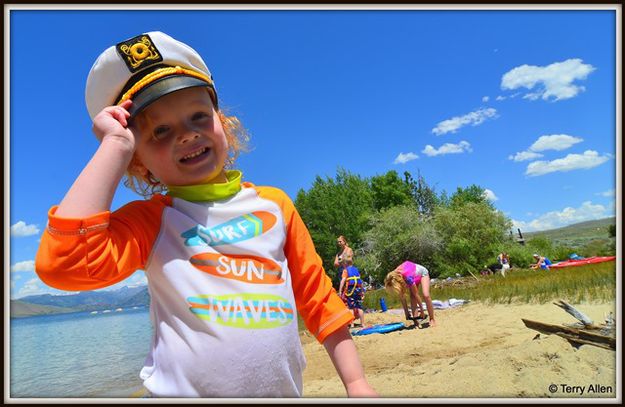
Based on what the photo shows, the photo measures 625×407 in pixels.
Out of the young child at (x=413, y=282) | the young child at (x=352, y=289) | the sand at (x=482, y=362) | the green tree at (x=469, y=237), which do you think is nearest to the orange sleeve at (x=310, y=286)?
the sand at (x=482, y=362)

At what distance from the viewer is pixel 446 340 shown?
7.43 metres

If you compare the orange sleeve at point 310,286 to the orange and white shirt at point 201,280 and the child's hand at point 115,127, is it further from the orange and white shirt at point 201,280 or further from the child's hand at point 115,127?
the child's hand at point 115,127

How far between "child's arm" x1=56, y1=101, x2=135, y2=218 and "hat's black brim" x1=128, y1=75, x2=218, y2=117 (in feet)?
0.14

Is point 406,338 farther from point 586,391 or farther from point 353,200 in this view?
point 353,200

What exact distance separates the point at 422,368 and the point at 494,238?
1053 inches

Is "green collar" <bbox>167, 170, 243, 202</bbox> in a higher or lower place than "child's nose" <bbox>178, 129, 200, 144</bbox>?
lower

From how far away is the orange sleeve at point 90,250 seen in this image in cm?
106

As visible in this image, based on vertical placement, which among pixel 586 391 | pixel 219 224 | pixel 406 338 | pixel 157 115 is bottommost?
pixel 406 338

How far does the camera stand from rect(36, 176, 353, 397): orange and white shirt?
1.11 meters

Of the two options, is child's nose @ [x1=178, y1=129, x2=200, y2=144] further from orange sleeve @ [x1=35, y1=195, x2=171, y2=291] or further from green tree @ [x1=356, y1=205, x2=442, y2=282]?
green tree @ [x1=356, y1=205, x2=442, y2=282]

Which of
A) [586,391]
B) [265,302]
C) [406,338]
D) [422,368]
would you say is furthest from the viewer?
[406,338]

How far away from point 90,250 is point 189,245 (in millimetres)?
277

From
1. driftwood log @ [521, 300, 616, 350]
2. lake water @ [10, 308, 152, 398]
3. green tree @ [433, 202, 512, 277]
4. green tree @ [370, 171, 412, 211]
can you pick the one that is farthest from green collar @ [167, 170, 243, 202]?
green tree @ [370, 171, 412, 211]

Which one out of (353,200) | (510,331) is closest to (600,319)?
(510,331)
